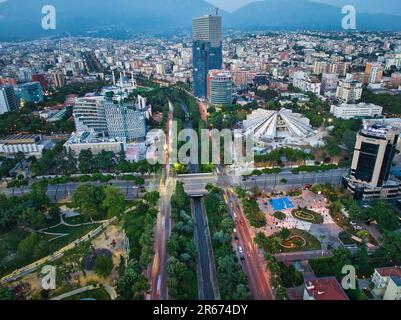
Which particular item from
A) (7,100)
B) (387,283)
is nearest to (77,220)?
(387,283)

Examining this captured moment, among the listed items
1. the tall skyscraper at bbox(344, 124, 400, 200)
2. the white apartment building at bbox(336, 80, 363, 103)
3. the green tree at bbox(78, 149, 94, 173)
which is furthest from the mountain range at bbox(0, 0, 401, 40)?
the green tree at bbox(78, 149, 94, 173)

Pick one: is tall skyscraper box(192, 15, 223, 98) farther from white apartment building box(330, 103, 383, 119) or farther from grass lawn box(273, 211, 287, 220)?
grass lawn box(273, 211, 287, 220)

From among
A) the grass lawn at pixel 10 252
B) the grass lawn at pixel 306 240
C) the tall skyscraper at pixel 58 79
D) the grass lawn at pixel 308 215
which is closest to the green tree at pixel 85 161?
the grass lawn at pixel 10 252

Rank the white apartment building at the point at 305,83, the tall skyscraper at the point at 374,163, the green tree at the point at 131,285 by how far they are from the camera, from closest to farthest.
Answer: the green tree at the point at 131,285 → the tall skyscraper at the point at 374,163 → the white apartment building at the point at 305,83

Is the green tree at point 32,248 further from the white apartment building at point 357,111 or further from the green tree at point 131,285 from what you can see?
the white apartment building at point 357,111

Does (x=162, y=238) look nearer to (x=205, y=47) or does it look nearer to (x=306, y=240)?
(x=306, y=240)
